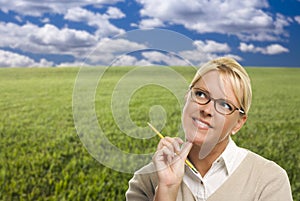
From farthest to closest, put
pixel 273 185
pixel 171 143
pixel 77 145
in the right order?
1. pixel 77 145
2. pixel 273 185
3. pixel 171 143

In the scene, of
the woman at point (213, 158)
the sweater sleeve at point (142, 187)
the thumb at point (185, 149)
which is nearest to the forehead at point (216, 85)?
the woman at point (213, 158)

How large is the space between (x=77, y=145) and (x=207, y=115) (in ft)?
11.0

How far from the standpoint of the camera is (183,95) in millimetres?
1452

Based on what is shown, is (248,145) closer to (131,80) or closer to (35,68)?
(131,80)

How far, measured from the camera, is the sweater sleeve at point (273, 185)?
4.86ft

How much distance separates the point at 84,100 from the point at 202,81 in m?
0.36

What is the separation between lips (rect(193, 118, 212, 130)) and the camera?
1.42 m

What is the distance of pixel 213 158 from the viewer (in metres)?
1.58

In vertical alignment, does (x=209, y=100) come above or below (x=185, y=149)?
above

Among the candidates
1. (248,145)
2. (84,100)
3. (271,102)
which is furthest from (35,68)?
(84,100)

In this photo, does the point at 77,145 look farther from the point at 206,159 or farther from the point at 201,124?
the point at 201,124

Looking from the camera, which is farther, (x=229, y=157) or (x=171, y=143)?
(x=229, y=157)

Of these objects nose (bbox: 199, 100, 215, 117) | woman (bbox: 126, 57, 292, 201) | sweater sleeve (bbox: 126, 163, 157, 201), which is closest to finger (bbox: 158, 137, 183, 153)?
woman (bbox: 126, 57, 292, 201)

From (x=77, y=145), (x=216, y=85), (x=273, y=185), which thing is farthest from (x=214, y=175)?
(x=77, y=145)
